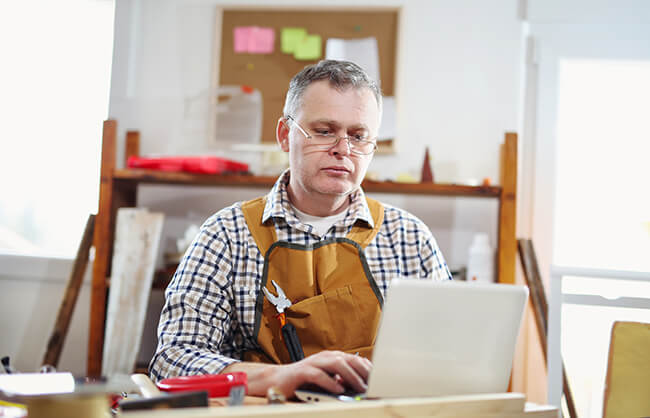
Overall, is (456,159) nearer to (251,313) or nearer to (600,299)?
(600,299)

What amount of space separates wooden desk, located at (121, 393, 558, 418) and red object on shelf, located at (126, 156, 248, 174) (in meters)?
1.38

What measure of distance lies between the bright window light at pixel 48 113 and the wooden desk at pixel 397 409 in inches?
76.3

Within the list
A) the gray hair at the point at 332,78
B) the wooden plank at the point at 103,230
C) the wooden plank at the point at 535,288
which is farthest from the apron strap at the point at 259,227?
the wooden plank at the point at 535,288

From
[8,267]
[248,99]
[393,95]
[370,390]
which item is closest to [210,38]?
[248,99]

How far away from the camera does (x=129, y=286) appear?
1.96m

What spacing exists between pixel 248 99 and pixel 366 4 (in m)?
0.59

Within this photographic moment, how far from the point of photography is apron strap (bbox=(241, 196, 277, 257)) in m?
1.27

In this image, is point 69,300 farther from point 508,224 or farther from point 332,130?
point 508,224

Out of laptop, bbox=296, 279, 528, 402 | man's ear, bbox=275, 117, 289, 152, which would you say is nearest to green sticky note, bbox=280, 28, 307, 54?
man's ear, bbox=275, 117, 289, 152

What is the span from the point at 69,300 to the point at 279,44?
1.25 m

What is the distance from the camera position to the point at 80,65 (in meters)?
2.34

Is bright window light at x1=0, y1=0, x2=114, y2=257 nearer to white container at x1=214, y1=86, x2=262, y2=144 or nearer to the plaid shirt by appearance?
white container at x1=214, y1=86, x2=262, y2=144

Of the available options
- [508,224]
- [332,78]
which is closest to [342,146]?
[332,78]

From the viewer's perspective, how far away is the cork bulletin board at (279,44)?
85.7 inches
